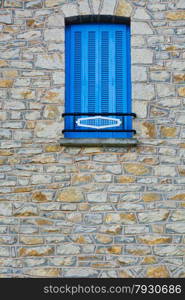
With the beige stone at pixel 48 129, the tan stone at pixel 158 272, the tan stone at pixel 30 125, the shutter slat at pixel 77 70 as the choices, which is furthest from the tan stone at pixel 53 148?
the tan stone at pixel 158 272

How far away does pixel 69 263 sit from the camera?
276 inches

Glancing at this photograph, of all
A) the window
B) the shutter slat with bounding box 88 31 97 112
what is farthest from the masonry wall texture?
the shutter slat with bounding box 88 31 97 112

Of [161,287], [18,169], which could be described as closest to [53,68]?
[18,169]

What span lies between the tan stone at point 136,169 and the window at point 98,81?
1.45 feet

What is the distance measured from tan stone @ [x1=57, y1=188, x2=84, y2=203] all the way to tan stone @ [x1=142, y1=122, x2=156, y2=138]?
113 cm

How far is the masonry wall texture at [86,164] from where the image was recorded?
7.03 meters

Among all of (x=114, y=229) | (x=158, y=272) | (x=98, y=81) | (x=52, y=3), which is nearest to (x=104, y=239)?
(x=114, y=229)

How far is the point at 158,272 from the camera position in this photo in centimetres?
697

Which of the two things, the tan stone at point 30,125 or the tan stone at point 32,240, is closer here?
the tan stone at point 32,240

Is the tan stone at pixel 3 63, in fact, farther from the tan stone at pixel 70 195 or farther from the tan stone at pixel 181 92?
the tan stone at pixel 181 92

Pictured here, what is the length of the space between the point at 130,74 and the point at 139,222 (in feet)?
6.48

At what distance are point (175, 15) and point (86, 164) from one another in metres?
2.35

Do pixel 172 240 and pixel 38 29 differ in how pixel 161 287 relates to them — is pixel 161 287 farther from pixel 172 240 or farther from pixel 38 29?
pixel 38 29

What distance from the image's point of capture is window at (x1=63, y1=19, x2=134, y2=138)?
7.59 metres
